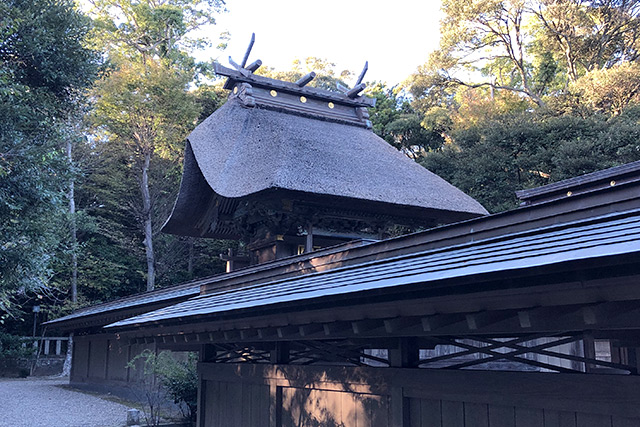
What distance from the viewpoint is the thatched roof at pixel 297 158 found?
10648 millimetres

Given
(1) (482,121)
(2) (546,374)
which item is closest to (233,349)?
(2) (546,374)

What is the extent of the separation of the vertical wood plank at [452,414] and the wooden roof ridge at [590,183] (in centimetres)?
289

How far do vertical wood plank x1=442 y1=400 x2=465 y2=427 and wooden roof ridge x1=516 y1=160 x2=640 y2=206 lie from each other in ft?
9.49

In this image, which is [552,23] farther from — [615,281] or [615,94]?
[615,281]

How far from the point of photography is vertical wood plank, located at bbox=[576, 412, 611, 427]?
324cm

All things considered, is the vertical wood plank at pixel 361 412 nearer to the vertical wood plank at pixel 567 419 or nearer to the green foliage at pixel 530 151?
the vertical wood plank at pixel 567 419

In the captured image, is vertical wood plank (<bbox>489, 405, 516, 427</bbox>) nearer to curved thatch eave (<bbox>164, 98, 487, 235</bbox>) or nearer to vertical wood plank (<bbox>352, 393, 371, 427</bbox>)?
vertical wood plank (<bbox>352, 393, 371, 427</bbox>)

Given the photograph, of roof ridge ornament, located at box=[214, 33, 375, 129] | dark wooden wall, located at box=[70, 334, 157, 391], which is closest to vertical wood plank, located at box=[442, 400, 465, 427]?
dark wooden wall, located at box=[70, 334, 157, 391]

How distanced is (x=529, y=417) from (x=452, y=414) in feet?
2.10

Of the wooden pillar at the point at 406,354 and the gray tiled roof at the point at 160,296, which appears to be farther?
the gray tiled roof at the point at 160,296

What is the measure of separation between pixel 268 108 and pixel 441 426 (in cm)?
1097

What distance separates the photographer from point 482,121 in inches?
850

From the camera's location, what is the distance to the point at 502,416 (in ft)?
12.5

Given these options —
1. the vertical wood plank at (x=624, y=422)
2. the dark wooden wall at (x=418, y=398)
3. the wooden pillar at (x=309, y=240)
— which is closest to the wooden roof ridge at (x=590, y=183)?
the dark wooden wall at (x=418, y=398)
